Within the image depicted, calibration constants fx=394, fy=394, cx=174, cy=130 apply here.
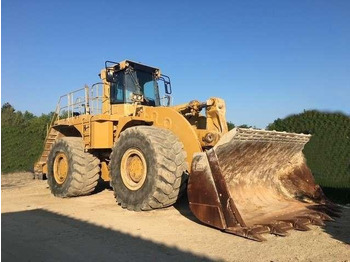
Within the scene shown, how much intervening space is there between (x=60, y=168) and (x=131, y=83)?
10.2 feet

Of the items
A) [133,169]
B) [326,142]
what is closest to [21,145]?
[133,169]

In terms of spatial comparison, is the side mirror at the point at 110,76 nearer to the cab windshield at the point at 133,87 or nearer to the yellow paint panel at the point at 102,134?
the cab windshield at the point at 133,87

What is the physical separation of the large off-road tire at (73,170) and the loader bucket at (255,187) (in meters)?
4.12

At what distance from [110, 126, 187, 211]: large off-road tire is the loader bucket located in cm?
84

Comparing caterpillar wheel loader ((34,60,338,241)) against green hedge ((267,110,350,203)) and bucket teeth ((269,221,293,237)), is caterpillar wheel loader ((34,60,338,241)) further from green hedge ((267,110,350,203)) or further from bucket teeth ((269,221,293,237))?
green hedge ((267,110,350,203))

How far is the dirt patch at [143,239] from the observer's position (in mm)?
4996

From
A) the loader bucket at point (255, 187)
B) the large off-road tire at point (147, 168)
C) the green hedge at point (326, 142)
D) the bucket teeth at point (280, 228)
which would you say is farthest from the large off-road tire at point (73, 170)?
the green hedge at point (326, 142)

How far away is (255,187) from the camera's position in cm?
779

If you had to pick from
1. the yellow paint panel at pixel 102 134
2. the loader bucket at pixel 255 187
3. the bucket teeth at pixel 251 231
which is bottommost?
the bucket teeth at pixel 251 231

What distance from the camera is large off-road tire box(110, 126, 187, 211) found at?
7.16m

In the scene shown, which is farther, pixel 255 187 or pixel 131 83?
pixel 131 83

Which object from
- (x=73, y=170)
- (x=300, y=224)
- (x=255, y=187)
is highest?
(x=73, y=170)

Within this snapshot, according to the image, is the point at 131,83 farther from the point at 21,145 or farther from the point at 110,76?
the point at 21,145

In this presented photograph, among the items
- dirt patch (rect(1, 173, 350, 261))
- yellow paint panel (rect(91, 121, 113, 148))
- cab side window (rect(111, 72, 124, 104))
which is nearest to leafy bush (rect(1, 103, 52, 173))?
cab side window (rect(111, 72, 124, 104))
